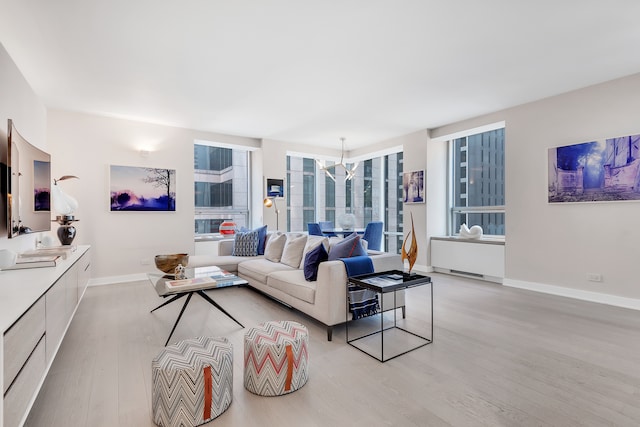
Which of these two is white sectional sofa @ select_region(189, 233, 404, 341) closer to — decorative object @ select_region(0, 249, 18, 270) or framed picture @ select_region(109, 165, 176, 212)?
framed picture @ select_region(109, 165, 176, 212)

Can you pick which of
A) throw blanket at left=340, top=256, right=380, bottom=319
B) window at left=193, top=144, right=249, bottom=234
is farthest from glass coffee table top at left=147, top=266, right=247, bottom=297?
window at left=193, top=144, right=249, bottom=234

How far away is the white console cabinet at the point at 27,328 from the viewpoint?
1336mm

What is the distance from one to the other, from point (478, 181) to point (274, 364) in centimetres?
513

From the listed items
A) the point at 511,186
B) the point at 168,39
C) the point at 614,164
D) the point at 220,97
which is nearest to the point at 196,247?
the point at 220,97

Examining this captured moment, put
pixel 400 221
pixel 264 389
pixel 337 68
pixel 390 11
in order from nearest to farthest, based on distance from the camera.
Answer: pixel 264 389 < pixel 390 11 < pixel 337 68 < pixel 400 221

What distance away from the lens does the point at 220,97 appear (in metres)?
4.30

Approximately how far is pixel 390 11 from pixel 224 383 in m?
2.87

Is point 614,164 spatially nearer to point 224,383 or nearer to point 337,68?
point 337,68

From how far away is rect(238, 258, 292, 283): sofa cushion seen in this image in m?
4.03

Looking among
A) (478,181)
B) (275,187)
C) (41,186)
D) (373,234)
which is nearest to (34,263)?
(41,186)

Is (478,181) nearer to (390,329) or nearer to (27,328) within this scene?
(390,329)

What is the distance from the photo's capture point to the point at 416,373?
2.26 metres

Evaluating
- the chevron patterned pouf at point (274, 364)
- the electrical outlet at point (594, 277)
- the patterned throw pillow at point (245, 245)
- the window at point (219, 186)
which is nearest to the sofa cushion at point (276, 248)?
the patterned throw pillow at point (245, 245)

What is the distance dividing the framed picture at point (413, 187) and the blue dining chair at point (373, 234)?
2.63 ft
